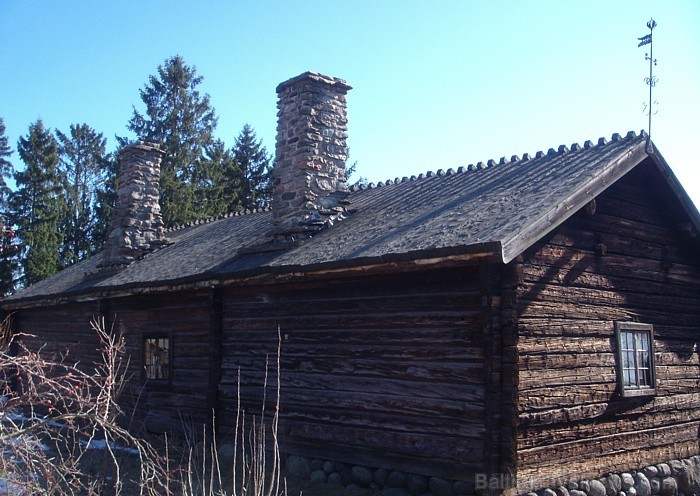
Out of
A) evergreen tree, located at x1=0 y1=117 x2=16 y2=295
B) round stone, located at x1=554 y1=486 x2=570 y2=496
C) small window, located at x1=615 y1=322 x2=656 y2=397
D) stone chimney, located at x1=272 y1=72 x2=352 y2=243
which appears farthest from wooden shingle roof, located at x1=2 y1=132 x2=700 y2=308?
evergreen tree, located at x1=0 y1=117 x2=16 y2=295

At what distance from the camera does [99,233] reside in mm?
36500

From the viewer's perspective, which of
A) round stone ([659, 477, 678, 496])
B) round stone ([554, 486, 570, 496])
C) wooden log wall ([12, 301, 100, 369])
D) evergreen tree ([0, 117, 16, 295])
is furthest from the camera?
evergreen tree ([0, 117, 16, 295])

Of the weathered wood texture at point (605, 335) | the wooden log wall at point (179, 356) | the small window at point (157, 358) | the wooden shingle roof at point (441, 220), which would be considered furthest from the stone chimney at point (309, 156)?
the weathered wood texture at point (605, 335)

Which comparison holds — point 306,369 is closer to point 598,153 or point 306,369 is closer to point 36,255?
point 598,153

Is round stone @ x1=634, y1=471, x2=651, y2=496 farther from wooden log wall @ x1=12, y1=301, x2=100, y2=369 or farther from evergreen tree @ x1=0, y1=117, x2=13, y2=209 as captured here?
evergreen tree @ x1=0, y1=117, x2=13, y2=209

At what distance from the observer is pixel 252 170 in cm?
3841

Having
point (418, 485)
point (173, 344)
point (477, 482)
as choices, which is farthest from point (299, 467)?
point (173, 344)

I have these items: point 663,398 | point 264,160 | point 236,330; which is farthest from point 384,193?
point 264,160

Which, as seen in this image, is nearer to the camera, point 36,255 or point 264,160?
point 36,255

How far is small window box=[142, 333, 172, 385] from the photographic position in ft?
42.4

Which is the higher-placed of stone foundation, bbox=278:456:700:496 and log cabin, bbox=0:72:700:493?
log cabin, bbox=0:72:700:493

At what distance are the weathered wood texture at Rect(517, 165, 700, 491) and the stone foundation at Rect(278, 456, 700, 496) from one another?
14 cm

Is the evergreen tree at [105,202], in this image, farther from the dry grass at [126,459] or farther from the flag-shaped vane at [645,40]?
the flag-shaped vane at [645,40]

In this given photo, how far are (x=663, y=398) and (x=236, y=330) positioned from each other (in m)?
6.35
